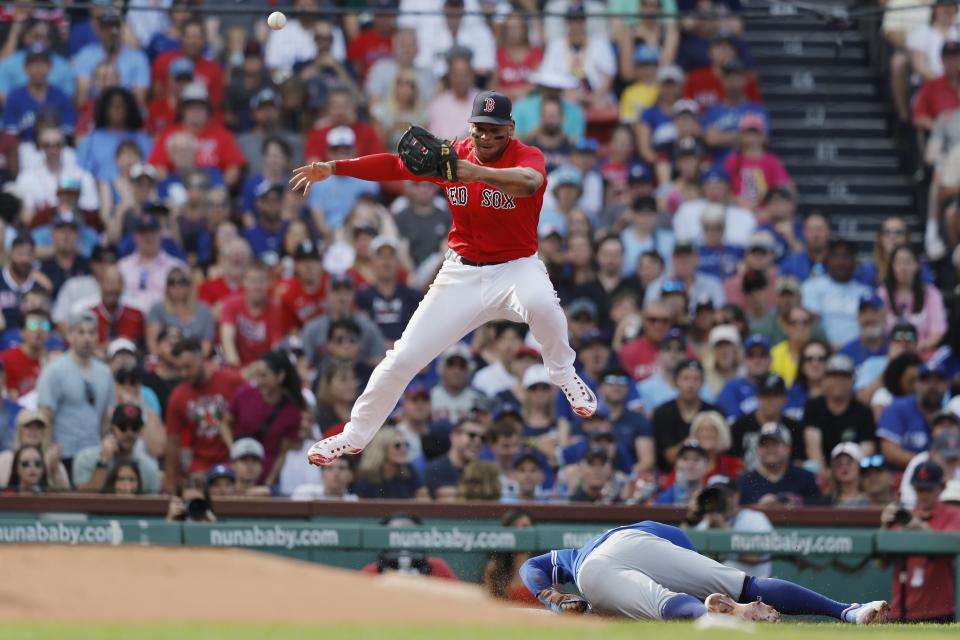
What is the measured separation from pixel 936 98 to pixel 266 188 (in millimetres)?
6936

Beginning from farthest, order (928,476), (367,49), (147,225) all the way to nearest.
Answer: (367,49), (147,225), (928,476)

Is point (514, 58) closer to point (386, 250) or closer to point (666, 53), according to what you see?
point (666, 53)

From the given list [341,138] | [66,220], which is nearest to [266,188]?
[341,138]

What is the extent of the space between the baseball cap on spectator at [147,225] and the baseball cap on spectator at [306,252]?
129 centimetres

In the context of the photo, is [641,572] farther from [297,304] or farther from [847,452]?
[297,304]

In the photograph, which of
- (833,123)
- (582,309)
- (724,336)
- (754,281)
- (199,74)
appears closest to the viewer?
(724,336)

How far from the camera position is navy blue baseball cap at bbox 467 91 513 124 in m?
9.59

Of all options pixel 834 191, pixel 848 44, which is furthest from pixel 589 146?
pixel 848 44

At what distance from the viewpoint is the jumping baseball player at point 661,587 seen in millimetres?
9281

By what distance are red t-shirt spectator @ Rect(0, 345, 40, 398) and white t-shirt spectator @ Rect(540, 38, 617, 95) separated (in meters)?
6.23

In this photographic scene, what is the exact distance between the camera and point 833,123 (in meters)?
18.5

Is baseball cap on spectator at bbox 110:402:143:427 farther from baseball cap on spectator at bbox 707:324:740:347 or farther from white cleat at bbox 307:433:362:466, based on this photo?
baseball cap on spectator at bbox 707:324:740:347

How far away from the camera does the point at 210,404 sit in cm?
1333

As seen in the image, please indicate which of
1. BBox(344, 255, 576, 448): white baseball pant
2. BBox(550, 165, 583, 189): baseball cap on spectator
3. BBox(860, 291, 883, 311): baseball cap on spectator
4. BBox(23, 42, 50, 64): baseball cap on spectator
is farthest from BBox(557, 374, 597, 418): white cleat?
BBox(23, 42, 50, 64): baseball cap on spectator
